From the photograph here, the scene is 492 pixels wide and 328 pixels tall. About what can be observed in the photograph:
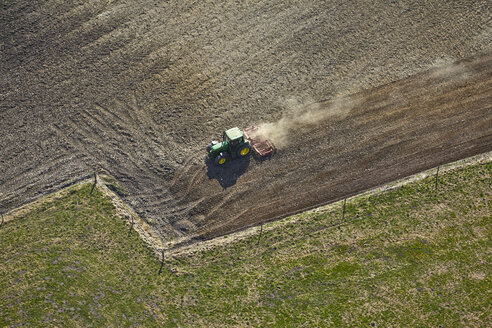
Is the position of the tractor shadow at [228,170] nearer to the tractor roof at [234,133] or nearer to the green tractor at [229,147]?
the green tractor at [229,147]

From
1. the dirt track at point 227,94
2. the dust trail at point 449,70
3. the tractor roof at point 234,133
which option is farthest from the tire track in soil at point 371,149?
the tractor roof at point 234,133

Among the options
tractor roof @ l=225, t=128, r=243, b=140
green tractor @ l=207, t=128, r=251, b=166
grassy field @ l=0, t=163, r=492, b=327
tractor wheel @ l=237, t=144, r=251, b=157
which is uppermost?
tractor roof @ l=225, t=128, r=243, b=140

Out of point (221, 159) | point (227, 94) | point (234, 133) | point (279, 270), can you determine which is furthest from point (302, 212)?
point (227, 94)

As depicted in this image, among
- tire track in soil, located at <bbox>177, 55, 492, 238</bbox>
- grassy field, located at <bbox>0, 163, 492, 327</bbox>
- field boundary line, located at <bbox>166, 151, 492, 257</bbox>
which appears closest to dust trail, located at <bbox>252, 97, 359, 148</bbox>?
tire track in soil, located at <bbox>177, 55, 492, 238</bbox>

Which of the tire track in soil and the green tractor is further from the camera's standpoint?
the green tractor

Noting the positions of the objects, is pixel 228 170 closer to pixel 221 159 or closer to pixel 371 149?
pixel 221 159

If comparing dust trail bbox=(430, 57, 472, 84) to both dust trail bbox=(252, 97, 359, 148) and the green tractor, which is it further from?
the green tractor
